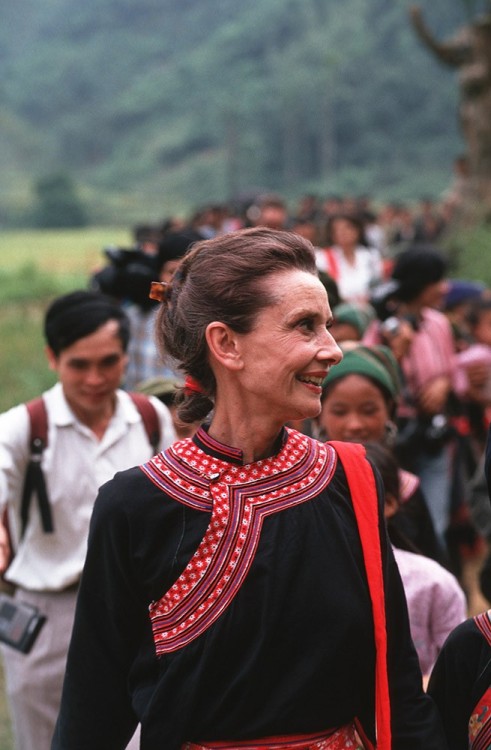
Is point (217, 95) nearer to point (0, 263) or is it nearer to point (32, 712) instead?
point (0, 263)

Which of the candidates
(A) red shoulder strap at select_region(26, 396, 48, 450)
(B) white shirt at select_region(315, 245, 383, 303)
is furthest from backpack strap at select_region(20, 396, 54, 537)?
(B) white shirt at select_region(315, 245, 383, 303)

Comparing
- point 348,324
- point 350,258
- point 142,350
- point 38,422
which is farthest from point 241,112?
point 38,422

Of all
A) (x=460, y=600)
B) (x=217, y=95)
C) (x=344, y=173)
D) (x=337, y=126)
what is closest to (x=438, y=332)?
(x=460, y=600)

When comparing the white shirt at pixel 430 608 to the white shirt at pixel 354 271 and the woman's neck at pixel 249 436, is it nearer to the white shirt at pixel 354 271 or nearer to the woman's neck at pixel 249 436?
the woman's neck at pixel 249 436

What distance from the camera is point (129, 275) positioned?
5828mm

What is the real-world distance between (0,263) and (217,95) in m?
53.8

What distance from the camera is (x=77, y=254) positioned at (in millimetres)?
36344

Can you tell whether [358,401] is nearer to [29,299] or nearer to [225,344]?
[225,344]

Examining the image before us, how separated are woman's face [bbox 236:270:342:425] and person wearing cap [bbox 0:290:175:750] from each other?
1586mm

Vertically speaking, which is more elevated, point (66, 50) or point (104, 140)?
point (66, 50)

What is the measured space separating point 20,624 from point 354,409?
1290 millimetres

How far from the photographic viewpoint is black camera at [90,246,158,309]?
5824 millimetres

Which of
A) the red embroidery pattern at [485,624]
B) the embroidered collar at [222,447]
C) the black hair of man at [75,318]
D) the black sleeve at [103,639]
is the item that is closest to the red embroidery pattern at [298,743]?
the black sleeve at [103,639]

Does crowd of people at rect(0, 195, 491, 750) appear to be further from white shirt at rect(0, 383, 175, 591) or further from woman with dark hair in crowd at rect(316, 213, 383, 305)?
woman with dark hair in crowd at rect(316, 213, 383, 305)
